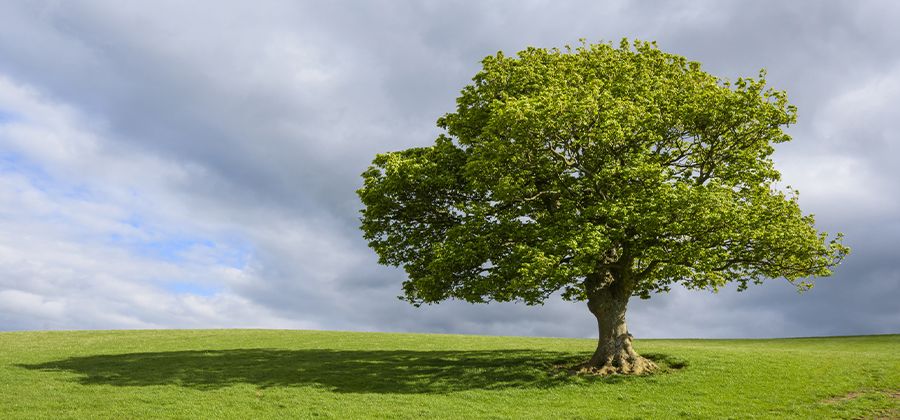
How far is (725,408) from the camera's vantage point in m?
29.2

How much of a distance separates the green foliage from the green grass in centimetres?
546

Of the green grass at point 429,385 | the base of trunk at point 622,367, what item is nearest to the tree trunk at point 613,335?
the base of trunk at point 622,367

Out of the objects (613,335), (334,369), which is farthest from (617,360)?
(334,369)

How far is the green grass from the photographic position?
29.1 metres

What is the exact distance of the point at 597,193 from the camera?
3566cm

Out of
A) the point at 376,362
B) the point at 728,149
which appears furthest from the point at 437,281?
the point at 728,149

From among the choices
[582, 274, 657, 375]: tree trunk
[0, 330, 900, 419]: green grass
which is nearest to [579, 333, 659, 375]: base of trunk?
[582, 274, 657, 375]: tree trunk

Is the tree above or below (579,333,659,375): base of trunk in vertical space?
→ above

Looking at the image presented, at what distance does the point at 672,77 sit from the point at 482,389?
24.1 metres

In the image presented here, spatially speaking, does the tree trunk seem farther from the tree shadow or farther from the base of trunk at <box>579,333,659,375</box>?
the tree shadow

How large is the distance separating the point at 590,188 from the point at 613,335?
9.49 metres

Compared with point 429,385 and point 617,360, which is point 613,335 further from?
point 429,385

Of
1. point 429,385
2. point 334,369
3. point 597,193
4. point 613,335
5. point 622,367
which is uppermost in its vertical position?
point 597,193

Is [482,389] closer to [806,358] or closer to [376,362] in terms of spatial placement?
[376,362]
